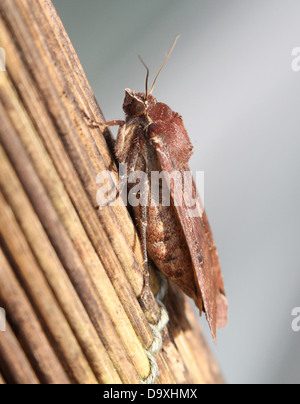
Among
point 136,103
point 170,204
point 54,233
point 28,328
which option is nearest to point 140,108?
point 136,103

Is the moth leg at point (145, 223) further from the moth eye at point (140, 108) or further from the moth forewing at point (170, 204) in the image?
the moth eye at point (140, 108)

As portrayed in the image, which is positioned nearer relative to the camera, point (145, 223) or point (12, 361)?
point (12, 361)

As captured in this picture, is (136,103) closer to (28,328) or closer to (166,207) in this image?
(166,207)

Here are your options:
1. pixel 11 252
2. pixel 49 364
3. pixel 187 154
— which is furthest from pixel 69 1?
pixel 49 364

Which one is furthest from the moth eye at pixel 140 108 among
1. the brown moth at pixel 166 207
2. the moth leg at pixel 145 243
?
the moth leg at pixel 145 243

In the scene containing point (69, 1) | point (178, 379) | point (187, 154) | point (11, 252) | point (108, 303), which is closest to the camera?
point (11, 252)
